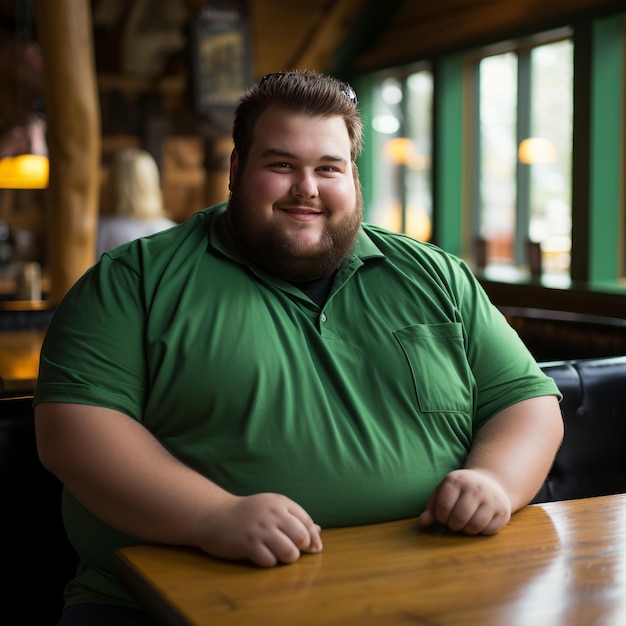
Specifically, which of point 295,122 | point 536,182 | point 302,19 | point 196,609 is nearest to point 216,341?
point 295,122

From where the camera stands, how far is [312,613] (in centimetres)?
99

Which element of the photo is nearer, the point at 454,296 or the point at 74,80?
the point at 454,296

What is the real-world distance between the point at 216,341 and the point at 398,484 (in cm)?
35

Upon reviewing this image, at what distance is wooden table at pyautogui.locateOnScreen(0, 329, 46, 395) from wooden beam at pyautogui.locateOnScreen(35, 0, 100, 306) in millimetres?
1001

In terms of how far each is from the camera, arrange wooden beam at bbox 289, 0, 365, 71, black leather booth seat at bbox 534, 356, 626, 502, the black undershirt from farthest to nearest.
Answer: wooden beam at bbox 289, 0, 365, 71
black leather booth seat at bbox 534, 356, 626, 502
the black undershirt

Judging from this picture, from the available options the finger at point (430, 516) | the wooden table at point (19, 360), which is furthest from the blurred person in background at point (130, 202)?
the finger at point (430, 516)

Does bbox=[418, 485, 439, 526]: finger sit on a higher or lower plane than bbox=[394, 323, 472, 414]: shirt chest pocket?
lower

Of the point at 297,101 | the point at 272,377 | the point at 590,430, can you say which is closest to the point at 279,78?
the point at 297,101

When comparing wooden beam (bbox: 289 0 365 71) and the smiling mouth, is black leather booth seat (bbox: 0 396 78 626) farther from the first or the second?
wooden beam (bbox: 289 0 365 71)

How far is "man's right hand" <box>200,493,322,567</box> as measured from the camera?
45.1 inches

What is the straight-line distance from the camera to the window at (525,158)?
6.56m

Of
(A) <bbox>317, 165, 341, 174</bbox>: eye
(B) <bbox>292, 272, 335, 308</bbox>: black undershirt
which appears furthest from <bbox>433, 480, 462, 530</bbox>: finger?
(A) <bbox>317, 165, 341, 174</bbox>: eye

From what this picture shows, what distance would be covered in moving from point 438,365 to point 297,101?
49 centimetres

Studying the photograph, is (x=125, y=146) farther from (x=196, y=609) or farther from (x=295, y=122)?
(x=196, y=609)
